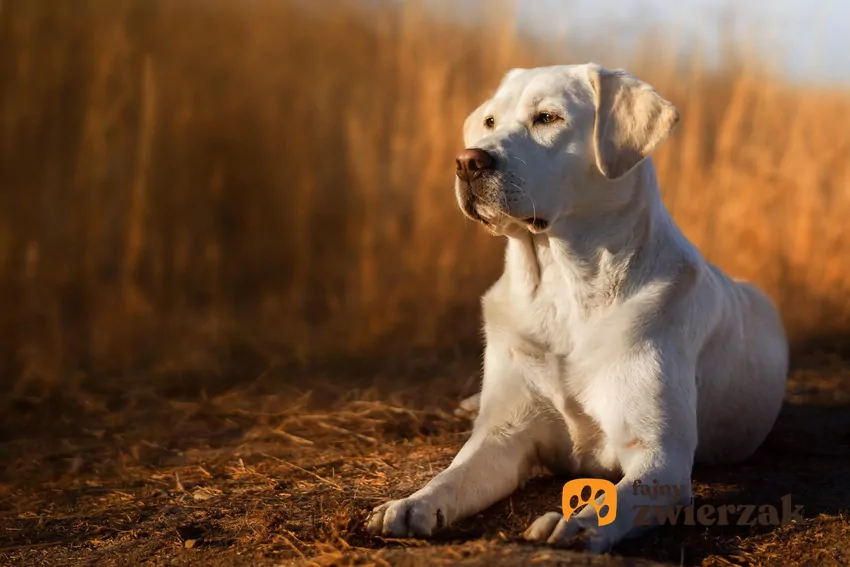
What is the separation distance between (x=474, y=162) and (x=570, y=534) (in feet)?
3.30

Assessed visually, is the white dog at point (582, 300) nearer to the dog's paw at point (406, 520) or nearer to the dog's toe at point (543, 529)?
the dog's paw at point (406, 520)

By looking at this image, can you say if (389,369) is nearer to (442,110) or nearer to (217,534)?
(442,110)

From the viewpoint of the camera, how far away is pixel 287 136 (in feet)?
18.7

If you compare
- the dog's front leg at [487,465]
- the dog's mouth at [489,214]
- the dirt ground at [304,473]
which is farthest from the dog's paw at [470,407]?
the dog's mouth at [489,214]

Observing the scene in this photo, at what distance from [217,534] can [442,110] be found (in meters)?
3.38

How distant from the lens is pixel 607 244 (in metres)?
2.69

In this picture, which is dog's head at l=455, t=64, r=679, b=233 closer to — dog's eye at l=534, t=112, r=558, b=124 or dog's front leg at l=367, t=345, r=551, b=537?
dog's eye at l=534, t=112, r=558, b=124

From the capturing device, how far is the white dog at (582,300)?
8.31 feet

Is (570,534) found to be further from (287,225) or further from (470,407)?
(287,225)

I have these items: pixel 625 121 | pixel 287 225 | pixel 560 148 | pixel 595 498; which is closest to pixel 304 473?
pixel 595 498

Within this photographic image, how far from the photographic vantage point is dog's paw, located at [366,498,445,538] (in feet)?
7.48

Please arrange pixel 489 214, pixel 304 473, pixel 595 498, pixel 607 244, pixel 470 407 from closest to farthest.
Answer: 1. pixel 595 498
2. pixel 489 214
3. pixel 607 244
4. pixel 304 473
5. pixel 470 407

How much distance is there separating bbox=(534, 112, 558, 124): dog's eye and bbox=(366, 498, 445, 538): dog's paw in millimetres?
1131

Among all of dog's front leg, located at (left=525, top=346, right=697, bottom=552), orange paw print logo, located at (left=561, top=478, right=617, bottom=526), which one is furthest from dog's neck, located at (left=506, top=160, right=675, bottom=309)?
orange paw print logo, located at (left=561, top=478, right=617, bottom=526)
